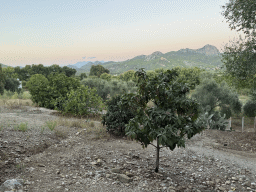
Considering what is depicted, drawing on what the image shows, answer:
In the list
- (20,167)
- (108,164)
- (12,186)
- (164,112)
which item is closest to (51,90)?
(20,167)

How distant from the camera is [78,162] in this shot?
4.86 metres

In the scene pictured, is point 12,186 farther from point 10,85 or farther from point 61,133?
point 10,85

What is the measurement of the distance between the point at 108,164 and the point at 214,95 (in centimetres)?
1038

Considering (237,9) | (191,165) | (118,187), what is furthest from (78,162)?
(237,9)

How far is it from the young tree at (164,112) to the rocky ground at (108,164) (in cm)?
108

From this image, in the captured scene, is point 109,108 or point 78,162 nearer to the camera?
point 78,162

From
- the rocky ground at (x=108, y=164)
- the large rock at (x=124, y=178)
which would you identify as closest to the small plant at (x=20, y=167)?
the rocky ground at (x=108, y=164)

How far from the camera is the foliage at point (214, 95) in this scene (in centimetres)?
1253

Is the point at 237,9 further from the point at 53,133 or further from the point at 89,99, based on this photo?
the point at 53,133

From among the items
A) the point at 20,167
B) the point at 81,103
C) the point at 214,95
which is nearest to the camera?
the point at 20,167

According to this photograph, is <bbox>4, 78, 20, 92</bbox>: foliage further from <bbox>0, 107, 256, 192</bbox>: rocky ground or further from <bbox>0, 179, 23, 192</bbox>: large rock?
<bbox>0, 179, 23, 192</bbox>: large rock

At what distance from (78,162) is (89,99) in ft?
20.5

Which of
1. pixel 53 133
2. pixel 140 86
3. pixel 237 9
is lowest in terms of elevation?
pixel 53 133

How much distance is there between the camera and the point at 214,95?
1266 cm
